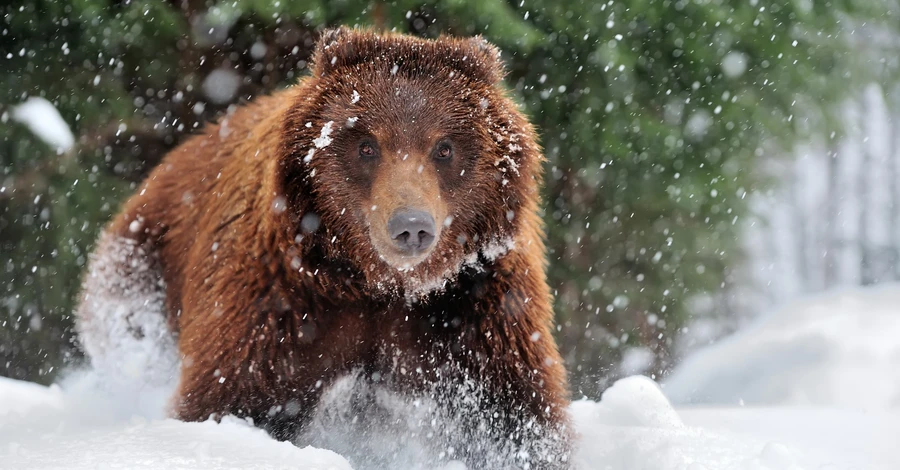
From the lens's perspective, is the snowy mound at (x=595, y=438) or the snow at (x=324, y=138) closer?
the snowy mound at (x=595, y=438)

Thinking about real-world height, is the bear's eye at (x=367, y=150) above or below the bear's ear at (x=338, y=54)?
below

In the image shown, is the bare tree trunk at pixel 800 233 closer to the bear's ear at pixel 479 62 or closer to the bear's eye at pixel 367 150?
the bear's ear at pixel 479 62

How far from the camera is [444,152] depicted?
3752mm

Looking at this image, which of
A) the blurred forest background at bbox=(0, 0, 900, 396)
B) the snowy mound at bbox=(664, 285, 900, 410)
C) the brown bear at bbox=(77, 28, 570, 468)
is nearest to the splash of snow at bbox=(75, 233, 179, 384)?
the brown bear at bbox=(77, 28, 570, 468)

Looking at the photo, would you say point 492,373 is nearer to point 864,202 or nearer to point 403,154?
point 403,154

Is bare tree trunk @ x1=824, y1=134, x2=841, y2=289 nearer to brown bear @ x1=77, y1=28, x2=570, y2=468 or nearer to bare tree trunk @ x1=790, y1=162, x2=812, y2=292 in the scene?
bare tree trunk @ x1=790, y1=162, x2=812, y2=292

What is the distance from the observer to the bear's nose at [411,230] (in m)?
3.29

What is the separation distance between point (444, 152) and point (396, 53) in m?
0.50

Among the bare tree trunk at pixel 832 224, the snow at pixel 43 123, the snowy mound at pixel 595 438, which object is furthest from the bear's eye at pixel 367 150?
the bare tree trunk at pixel 832 224

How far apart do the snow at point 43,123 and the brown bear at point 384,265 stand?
213 centimetres

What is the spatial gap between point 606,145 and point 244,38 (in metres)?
2.82

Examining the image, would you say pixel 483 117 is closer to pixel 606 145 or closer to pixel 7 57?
pixel 606 145

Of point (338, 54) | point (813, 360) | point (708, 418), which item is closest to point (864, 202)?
point (813, 360)

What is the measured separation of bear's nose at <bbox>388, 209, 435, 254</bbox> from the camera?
3.29 metres
